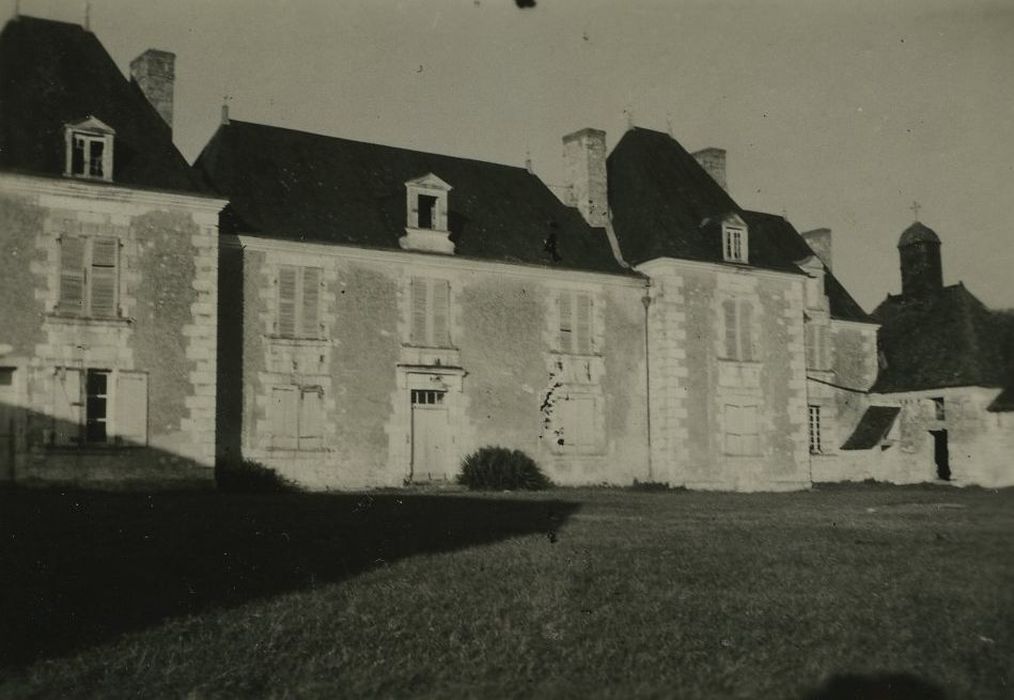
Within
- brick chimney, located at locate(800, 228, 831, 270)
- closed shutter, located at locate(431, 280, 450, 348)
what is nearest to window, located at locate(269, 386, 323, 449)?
closed shutter, located at locate(431, 280, 450, 348)

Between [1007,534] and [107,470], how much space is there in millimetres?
15974

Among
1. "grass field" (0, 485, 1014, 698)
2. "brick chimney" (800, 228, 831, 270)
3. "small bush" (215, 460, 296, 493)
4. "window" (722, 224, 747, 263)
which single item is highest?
"brick chimney" (800, 228, 831, 270)

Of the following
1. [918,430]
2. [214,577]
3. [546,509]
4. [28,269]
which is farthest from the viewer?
[918,430]

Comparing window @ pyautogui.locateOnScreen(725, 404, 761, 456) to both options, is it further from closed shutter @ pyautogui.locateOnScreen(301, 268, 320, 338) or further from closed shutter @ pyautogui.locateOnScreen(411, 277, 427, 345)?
closed shutter @ pyautogui.locateOnScreen(301, 268, 320, 338)

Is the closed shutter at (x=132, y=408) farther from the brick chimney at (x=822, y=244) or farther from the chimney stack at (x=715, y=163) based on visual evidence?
the brick chimney at (x=822, y=244)

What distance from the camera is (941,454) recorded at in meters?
28.4

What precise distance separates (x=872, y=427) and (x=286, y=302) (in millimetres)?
16945

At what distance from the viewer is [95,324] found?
18.5 meters

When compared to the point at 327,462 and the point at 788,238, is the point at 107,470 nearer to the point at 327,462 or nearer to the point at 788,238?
the point at 327,462

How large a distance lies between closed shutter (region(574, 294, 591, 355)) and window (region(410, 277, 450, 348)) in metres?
3.28

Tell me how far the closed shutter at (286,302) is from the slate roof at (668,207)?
8473 millimetres

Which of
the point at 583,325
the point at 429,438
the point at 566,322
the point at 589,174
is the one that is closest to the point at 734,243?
the point at 589,174

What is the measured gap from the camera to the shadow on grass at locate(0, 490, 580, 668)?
7.72m

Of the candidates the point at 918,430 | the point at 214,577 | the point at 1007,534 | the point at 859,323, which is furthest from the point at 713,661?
the point at 859,323
